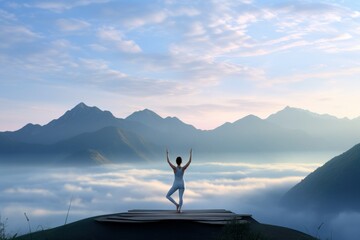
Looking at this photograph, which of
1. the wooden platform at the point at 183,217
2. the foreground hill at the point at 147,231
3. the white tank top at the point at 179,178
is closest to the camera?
the foreground hill at the point at 147,231

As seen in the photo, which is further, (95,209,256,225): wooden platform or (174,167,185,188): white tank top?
(174,167,185,188): white tank top

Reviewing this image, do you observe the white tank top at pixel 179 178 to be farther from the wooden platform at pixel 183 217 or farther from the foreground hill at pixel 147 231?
the foreground hill at pixel 147 231

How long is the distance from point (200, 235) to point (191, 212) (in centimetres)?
379

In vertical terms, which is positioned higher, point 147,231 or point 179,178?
point 179,178

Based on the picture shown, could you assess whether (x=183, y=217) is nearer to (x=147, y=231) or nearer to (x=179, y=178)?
(x=147, y=231)

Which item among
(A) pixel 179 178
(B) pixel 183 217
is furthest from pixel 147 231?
(A) pixel 179 178

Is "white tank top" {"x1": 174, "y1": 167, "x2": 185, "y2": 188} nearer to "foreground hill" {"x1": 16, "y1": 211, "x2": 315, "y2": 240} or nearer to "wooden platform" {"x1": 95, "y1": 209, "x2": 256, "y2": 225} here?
"wooden platform" {"x1": 95, "y1": 209, "x2": 256, "y2": 225}

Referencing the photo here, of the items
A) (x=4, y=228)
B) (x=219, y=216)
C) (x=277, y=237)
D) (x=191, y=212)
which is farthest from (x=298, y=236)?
→ (x=4, y=228)

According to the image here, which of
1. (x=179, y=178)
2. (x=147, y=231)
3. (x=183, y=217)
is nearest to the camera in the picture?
(x=147, y=231)

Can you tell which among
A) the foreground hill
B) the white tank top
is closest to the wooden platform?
the foreground hill

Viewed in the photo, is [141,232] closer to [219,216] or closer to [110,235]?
[110,235]

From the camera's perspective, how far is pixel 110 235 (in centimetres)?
2111

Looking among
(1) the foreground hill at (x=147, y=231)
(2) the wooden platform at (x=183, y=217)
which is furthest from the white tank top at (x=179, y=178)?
(1) the foreground hill at (x=147, y=231)

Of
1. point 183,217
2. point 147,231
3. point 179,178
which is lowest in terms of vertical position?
point 147,231
